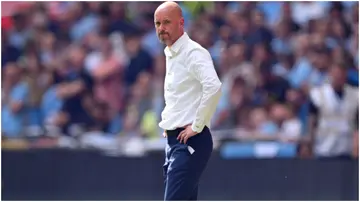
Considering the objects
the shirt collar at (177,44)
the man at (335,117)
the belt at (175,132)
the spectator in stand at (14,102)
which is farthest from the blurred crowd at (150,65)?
the shirt collar at (177,44)

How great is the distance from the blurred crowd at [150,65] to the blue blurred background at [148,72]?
0.04 feet

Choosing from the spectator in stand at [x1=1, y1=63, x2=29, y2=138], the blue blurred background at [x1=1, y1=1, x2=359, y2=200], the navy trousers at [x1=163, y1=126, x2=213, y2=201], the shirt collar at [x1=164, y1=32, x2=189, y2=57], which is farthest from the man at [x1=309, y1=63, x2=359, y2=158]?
the shirt collar at [x1=164, y1=32, x2=189, y2=57]

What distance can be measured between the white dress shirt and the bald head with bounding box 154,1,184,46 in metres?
0.05

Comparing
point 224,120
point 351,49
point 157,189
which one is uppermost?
point 351,49

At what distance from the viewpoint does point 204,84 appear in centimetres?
689

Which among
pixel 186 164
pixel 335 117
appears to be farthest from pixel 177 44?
pixel 335 117

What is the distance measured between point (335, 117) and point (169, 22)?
489cm

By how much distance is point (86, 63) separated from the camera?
12930 millimetres

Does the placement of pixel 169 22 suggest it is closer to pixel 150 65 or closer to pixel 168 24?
pixel 168 24

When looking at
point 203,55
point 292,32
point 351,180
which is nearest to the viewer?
point 203,55

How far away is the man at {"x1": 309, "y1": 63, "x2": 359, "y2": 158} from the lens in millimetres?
11453

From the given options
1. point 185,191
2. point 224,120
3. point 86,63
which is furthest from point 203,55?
point 86,63

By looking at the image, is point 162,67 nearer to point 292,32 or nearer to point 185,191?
point 292,32

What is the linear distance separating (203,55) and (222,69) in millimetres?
5254
